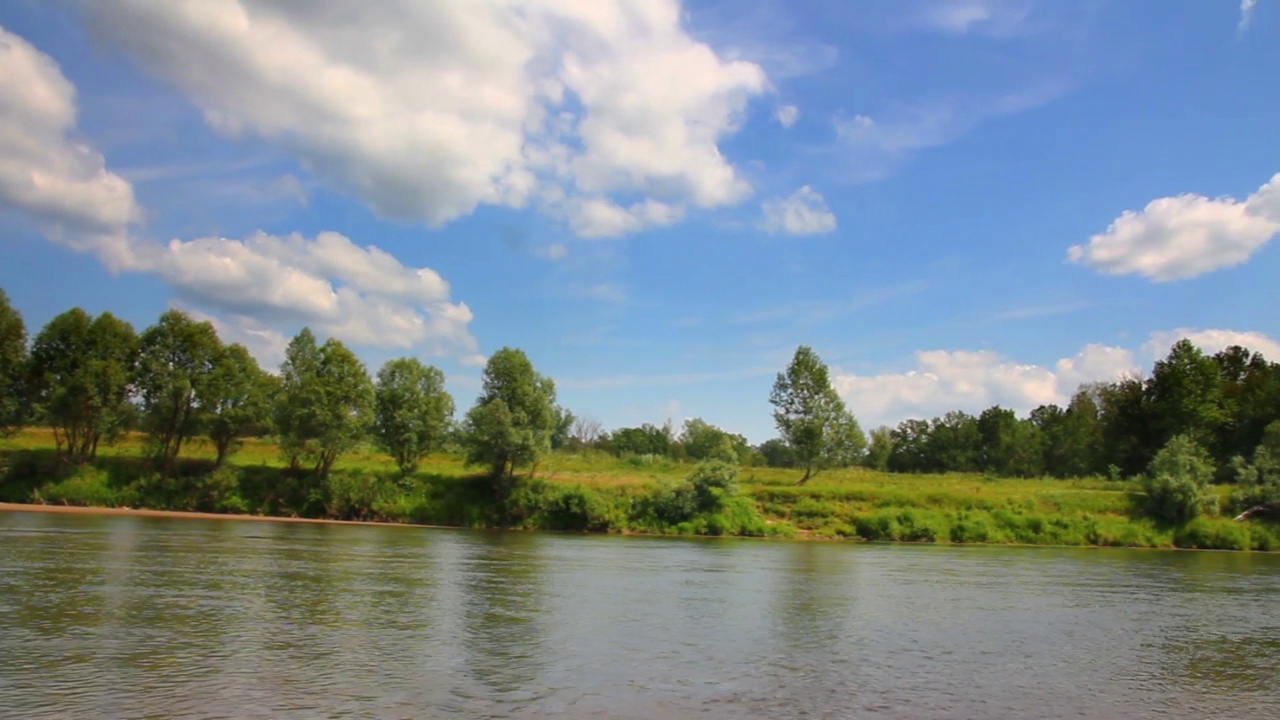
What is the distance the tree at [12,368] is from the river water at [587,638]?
35.5 meters

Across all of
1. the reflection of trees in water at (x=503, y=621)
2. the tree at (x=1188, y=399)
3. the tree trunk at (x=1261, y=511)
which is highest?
the tree at (x=1188, y=399)

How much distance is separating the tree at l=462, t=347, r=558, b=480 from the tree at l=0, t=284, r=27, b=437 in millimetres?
37465

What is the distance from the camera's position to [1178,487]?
73.8 metres

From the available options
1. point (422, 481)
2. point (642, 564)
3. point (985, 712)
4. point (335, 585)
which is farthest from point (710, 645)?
point (422, 481)

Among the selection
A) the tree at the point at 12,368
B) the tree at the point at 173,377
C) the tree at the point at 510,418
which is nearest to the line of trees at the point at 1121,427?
the tree at the point at 510,418

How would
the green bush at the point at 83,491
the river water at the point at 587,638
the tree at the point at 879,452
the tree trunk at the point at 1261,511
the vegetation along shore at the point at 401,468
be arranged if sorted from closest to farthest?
the river water at the point at 587,638
the green bush at the point at 83,491
the vegetation along shore at the point at 401,468
the tree trunk at the point at 1261,511
the tree at the point at 879,452

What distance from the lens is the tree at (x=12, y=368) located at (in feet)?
226

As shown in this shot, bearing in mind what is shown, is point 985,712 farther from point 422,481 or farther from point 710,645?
point 422,481

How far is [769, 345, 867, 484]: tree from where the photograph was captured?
275ft

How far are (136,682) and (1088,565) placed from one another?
5184cm

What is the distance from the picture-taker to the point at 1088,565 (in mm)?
50281

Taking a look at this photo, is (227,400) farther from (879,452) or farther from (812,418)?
(879,452)

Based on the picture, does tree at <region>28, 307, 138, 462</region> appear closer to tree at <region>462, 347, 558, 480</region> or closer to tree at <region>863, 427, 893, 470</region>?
tree at <region>462, 347, 558, 480</region>

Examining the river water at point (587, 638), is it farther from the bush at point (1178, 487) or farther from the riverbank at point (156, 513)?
the bush at point (1178, 487)
